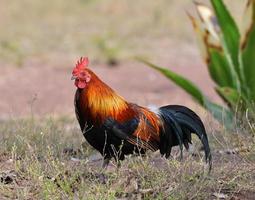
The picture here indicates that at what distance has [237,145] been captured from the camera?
5961 millimetres

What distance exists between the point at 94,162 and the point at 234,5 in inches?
577

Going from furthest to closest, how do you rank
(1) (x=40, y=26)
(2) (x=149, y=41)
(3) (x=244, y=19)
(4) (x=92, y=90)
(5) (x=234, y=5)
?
1. (5) (x=234, y=5)
2. (1) (x=40, y=26)
3. (2) (x=149, y=41)
4. (3) (x=244, y=19)
5. (4) (x=92, y=90)

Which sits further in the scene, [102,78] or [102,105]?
[102,78]

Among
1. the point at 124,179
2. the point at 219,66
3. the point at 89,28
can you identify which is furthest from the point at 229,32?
the point at 89,28

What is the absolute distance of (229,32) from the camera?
7.80 metres

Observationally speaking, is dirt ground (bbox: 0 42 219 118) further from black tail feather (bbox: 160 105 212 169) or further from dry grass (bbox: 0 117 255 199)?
dry grass (bbox: 0 117 255 199)

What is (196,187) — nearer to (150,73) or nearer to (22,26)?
(150,73)

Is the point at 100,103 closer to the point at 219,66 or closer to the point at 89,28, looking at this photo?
the point at 219,66

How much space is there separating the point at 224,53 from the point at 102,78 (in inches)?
226

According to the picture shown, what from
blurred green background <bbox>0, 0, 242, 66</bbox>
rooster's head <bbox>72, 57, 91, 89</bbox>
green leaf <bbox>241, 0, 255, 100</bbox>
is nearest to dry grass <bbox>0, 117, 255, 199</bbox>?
rooster's head <bbox>72, 57, 91, 89</bbox>

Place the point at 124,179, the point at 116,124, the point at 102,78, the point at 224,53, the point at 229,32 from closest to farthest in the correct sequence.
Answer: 1. the point at 124,179
2. the point at 116,124
3. the point at 229,32
4. the point at 224,53
5. the point at 102,78

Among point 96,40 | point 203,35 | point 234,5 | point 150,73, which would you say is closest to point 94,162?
point 203,35

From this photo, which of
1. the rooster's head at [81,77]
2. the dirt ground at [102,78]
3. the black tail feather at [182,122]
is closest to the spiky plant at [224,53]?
the black tail feather at [182,122]

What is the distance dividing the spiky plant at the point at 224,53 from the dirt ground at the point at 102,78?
107 inches
